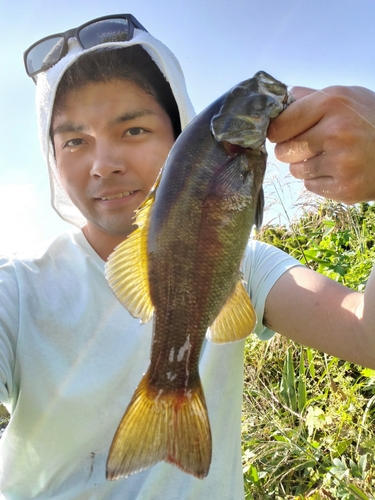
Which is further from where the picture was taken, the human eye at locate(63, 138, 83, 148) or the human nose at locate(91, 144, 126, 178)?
the human eye at locate(63, 138, 83, 148)

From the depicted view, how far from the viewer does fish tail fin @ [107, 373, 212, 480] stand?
128 cm

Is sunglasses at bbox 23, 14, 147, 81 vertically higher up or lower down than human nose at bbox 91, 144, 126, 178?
higher up

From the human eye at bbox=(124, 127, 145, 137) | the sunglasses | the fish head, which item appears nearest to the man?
the human eye at bbox=(124, 127, 145, 137)

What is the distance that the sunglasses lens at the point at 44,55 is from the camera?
3043mm

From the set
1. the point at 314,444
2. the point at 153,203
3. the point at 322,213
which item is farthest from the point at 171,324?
the point at 322,213

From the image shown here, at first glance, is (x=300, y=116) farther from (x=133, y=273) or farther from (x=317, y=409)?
(x=317, y=409)

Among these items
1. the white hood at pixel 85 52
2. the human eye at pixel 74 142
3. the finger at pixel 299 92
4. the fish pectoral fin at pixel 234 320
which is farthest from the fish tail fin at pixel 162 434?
the white hood at pixel 85 52

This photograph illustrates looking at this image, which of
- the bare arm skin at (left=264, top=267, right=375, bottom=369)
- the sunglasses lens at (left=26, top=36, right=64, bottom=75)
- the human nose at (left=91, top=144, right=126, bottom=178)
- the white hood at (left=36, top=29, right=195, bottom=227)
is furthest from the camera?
the sunglasses lens at (left=26, top=36, right=64, bottom=75)

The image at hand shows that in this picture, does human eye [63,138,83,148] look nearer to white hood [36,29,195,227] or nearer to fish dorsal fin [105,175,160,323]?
white hood [36,29,195,227]

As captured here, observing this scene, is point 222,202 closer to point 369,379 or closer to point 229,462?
point 229,462

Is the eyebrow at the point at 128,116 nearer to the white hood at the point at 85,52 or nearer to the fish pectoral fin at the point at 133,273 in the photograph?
the white hood at the point at 85,52

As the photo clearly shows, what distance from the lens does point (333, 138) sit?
1481 mm

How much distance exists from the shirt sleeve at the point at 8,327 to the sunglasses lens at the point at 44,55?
1.65 metres

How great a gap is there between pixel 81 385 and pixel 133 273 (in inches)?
41.9
